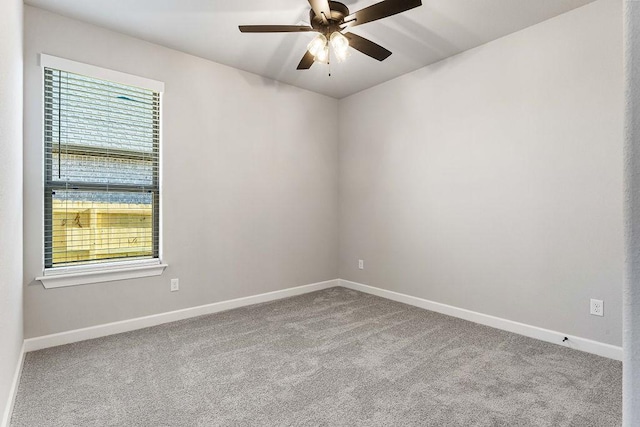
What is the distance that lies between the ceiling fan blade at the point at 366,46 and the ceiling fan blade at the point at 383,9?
0.54 feet

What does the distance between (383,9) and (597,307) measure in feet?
8.65

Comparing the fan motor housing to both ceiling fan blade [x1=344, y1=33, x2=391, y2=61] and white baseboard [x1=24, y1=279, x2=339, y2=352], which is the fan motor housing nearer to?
ceiling fan blade [x1=344, y1=33, x2=391, y2=61]

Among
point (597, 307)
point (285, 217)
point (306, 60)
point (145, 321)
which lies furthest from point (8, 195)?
point (597, 307)

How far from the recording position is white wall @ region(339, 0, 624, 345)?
2.44 m

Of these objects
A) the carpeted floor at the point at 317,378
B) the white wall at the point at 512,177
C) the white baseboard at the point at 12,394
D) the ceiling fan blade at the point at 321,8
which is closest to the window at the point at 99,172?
the white baseboard at the point at 12,394

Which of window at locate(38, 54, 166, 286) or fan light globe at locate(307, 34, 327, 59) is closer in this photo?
fan light globe at locate(307, 34, 327, 59)

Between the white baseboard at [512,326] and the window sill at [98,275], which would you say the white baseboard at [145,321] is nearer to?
the window sill at [98,275]

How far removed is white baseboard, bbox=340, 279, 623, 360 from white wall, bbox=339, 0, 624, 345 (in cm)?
6

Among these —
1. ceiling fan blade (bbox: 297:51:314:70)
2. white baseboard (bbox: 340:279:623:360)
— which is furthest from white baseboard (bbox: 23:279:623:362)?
ceiling fan blade (bbox: 297:51:314:70)

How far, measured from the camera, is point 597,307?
2.47 m

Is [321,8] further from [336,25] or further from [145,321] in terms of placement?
[145,321]

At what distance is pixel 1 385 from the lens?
5.01 ft

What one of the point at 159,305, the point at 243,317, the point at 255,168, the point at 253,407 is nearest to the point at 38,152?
the point at 159,305

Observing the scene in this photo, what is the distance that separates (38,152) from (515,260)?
157 inches
